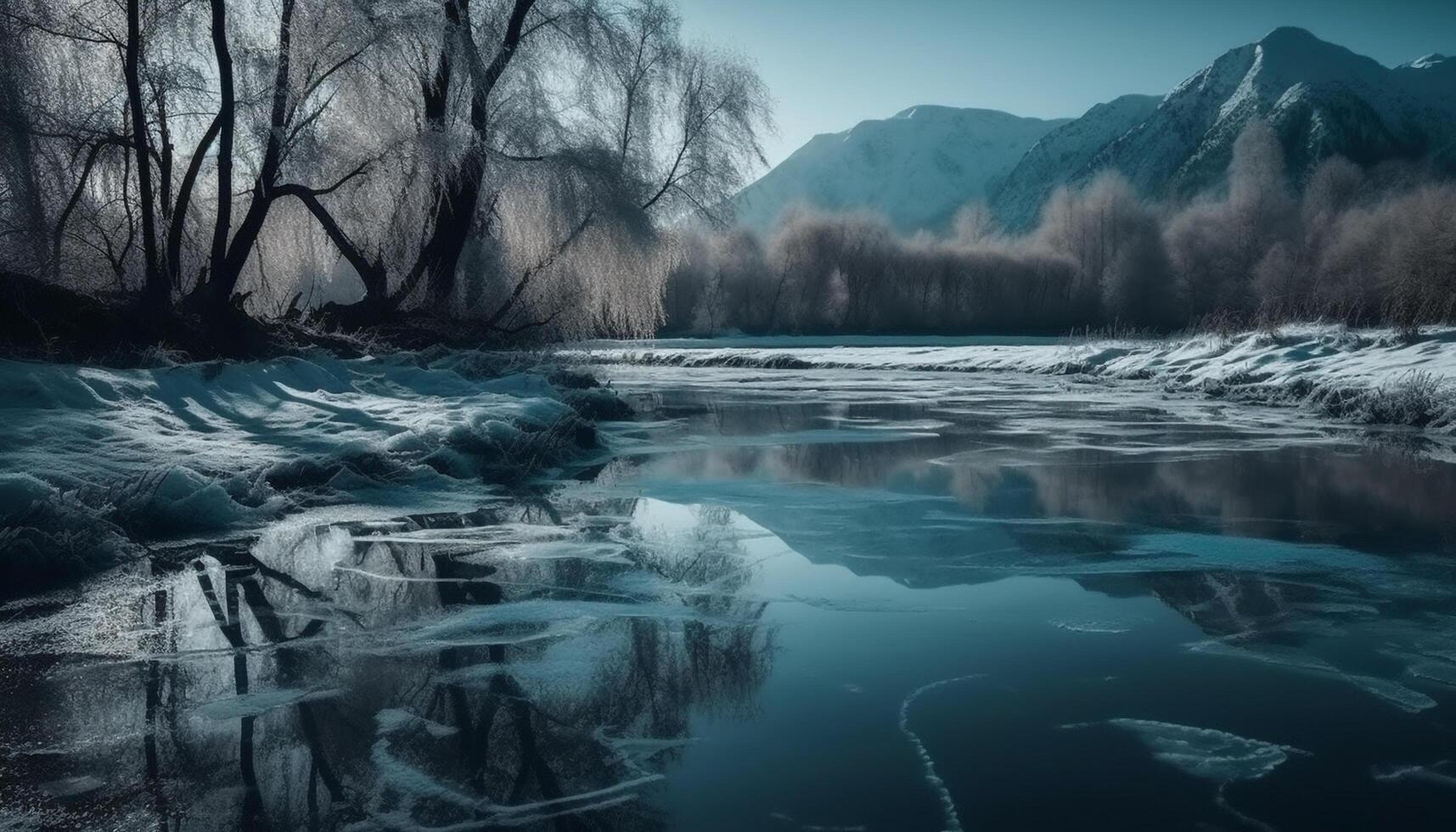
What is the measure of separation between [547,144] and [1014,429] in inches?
320

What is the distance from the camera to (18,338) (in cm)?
758

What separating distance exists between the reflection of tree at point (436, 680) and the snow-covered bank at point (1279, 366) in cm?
935

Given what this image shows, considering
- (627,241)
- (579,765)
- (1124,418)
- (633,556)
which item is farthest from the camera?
(627,241)

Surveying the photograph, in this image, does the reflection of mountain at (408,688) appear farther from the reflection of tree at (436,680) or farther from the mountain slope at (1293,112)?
the mountain slope at (1293,112)

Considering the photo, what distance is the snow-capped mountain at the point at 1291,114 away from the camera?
121750 millimetres

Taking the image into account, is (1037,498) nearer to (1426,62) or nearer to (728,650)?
(728,650)

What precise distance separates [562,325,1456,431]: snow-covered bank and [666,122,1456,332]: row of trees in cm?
2039

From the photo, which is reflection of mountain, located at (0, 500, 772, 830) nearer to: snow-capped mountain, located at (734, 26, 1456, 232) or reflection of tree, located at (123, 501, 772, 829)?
reflection of tree, located at (123, 501, 772, 829)

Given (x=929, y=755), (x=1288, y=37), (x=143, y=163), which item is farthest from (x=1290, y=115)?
(x=929, y=755)

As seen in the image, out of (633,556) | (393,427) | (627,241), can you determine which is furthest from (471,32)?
(633,556)

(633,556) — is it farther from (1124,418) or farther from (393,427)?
(1124,418)

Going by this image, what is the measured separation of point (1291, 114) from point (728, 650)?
147876 millimetres

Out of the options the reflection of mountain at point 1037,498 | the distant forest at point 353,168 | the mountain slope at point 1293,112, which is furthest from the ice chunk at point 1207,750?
the mountain slope at point 1293,112

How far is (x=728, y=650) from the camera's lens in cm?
371
